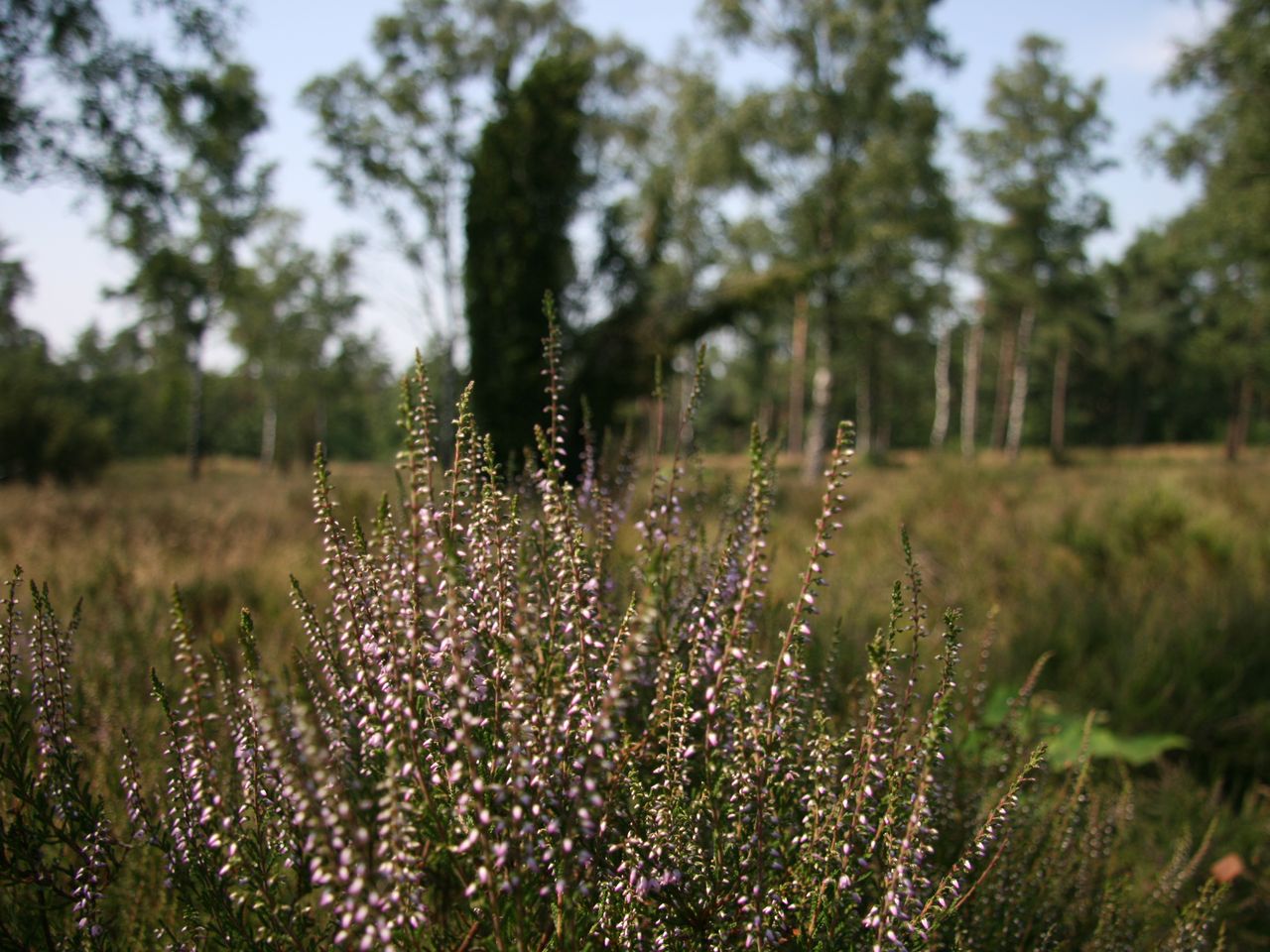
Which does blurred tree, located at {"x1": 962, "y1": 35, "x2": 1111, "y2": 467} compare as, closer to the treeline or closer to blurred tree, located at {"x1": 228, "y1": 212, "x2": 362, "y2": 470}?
the treeline

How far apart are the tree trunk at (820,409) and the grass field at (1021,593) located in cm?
888

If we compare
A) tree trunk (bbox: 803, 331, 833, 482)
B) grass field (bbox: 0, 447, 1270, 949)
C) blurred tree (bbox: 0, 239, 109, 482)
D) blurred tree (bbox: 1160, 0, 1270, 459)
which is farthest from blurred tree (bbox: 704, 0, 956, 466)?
blurred tree (bbox: 0, 239, 109, 482)

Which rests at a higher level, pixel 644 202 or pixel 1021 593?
pixel 644 202

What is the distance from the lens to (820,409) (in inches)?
751

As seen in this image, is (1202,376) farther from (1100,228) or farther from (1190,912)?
(1190,912)

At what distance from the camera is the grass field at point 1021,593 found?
353cm

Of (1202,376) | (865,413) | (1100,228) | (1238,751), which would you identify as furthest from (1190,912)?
(1202,376)

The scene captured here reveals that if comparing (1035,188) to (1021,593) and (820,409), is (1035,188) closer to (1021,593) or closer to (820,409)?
(820,409)

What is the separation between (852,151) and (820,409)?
6.64 m

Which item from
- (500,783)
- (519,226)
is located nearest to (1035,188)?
(519,226)

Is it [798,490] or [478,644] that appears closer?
[478,644]

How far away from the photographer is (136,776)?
4.82 feet

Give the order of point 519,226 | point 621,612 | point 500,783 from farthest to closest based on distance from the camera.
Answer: point 519,226, point 621,612, point 500,783

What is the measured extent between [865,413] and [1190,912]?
3666cm
